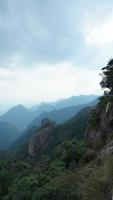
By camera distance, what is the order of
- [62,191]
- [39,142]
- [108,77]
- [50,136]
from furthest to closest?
[50,136]
[39,142]
[108,77]
[62,191]

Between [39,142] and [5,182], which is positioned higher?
[39,142]

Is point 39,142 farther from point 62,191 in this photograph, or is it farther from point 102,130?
point 62,191

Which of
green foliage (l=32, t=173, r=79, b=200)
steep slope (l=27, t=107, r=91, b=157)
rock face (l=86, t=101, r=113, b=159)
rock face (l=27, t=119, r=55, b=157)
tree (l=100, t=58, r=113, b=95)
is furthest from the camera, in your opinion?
rock face (l=27, t=119, r=55, b=157)

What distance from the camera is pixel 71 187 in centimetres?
1192

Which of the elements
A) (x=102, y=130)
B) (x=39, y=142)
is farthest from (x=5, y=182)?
(x=39, y=142)

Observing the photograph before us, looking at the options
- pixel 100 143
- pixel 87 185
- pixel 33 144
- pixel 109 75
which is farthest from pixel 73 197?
pixel 33 144

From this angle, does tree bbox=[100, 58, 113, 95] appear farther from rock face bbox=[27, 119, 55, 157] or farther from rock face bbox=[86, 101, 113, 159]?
rock face bbox=[27, 119, 55, 157]

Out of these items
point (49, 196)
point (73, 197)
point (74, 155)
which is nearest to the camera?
point (73, 197)

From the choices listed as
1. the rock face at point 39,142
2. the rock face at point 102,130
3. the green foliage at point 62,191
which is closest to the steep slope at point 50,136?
the rock face at point 39,142

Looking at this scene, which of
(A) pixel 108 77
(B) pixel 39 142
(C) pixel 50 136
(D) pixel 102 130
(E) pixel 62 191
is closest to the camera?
(E) pixel 62 191

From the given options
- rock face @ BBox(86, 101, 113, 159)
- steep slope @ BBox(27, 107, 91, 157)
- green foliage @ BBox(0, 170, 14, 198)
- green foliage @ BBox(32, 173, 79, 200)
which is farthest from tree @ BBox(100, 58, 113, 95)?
steep slope @ BBox(27, 107, 91, 157)

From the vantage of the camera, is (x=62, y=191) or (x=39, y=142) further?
(x=39, y=142)

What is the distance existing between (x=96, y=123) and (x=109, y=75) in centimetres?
458

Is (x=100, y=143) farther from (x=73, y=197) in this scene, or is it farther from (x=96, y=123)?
(x=73, y=197)
